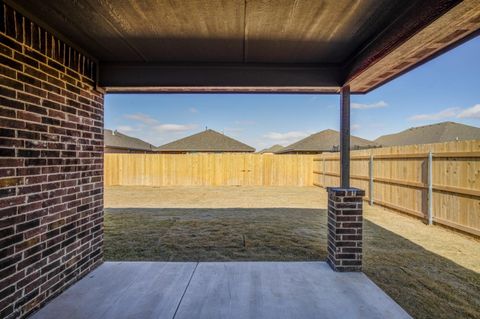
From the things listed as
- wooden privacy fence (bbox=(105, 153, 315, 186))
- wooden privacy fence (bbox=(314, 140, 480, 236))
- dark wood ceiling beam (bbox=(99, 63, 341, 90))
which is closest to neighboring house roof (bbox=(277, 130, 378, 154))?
wooden privacy fence (bbox=(105, 153, 315, 186))

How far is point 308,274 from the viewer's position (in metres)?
3.26

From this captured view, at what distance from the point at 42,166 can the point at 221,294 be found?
2.12 m

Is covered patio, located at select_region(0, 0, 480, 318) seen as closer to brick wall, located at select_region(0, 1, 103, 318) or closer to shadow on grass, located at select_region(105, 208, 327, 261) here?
brick wall, located at select_region(0, 1, 103, 318)

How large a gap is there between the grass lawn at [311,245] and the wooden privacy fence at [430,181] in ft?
1.12

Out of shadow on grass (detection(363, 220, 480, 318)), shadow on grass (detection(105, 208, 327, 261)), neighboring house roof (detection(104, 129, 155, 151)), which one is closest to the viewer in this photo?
shadow on grass (detection(363, 220, 480, 318))

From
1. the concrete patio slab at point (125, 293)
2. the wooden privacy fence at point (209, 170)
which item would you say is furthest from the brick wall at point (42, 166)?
the wooden privacy fence at point (209, 170)

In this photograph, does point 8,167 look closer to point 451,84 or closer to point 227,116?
point 451,84

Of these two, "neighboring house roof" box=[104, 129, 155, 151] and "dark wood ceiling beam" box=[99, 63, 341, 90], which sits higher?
"neighboring house roof" box=[104, 129, 155, 151]

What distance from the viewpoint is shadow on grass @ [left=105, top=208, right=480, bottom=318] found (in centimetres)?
301

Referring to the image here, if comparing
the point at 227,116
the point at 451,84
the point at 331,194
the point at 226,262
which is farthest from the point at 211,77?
the point at 227,116

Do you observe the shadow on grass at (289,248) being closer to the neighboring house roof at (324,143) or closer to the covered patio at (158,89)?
the covered patio at (158,89)

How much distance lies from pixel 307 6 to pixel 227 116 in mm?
26043

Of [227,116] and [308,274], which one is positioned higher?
[227,116]

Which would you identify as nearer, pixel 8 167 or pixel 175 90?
pixel 8 167
